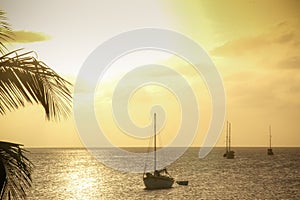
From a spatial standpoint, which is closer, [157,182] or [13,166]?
[13,166]

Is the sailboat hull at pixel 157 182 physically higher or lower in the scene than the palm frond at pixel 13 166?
lower

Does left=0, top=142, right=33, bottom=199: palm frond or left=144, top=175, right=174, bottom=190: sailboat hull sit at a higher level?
left=0, top=142, right=33, bottom=199: palm frond

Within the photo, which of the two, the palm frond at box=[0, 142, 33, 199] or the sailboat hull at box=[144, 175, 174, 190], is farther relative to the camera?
the sailboat hull at box=[144, 175, 174, 190]

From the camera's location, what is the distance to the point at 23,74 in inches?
152

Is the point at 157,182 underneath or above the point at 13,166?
underneath

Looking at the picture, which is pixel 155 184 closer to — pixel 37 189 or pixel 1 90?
pixel 37 189

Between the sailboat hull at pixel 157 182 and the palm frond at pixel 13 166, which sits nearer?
the palm frond at pixel 13 166

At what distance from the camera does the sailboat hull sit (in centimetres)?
7131

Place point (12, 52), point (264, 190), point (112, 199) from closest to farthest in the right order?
1. point (12, 52)
2. point (112, 199)
3. point (264, 190)

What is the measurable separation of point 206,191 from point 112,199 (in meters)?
16.4

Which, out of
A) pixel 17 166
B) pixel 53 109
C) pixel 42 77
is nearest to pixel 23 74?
pixel 42 77

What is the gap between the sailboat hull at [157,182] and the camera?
234 ft

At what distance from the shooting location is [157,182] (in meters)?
71.3

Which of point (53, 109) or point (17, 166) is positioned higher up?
point (53, 109)
